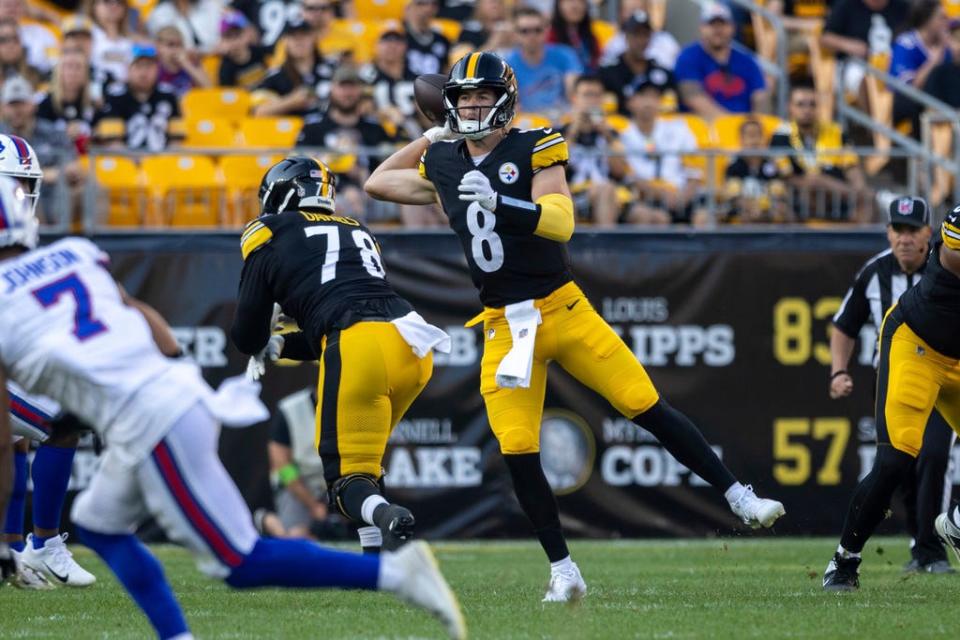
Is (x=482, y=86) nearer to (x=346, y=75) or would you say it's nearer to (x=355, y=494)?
(x=355, y=494)

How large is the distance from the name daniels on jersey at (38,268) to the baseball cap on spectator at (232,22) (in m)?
8.85

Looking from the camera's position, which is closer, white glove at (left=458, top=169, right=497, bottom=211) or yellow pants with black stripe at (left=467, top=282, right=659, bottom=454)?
white glove at (left=458, top=169, right=497, bottom=211)

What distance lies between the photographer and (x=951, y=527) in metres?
6.99

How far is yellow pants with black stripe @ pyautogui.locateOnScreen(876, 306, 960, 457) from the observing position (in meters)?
6.64

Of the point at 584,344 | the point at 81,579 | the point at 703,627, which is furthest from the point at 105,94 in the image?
the point at 703,627

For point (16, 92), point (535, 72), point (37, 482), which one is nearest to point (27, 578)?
point (37, 482)

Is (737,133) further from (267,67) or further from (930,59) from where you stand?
(267,67)

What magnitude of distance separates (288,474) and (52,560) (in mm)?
3458

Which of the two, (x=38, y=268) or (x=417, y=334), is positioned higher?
(x=38, y=268)

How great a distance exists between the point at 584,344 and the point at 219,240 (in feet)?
16.3

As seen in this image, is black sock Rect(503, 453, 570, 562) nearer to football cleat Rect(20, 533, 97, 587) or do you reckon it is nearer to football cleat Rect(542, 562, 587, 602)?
football cleat Rect(542, 562, 587, 602)

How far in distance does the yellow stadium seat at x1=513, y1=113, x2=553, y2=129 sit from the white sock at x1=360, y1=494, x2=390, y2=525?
5592mm

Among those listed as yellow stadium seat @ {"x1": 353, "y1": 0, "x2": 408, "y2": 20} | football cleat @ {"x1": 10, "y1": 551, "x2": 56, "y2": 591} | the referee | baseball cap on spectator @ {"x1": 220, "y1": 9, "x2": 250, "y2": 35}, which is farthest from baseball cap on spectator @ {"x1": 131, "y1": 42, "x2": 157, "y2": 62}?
the referee

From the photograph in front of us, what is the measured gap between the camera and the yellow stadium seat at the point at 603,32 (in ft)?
45.0
